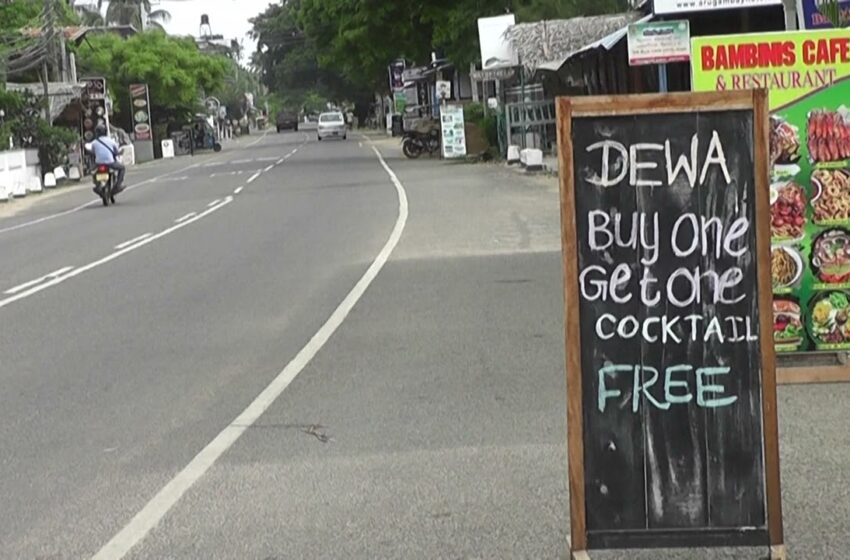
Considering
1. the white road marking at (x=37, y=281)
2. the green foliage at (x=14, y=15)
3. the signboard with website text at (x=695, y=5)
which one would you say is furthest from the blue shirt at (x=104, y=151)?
the green foliage at (x=14, y=15)

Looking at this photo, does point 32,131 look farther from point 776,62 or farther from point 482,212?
point 776,62

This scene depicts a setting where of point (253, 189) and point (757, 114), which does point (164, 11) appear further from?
point (757, 114)

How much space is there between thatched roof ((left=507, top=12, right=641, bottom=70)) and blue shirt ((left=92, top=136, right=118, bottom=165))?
8990 mm

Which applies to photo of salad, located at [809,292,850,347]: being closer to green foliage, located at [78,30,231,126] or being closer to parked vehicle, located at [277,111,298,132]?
green foliage, located at [78,30,231,126]

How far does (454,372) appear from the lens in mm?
8977

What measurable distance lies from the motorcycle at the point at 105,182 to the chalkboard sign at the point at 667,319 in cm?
2509

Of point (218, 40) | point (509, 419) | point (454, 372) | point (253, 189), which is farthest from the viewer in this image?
point (218, 40)

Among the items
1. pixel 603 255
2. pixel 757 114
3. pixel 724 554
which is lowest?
pixel 724 554

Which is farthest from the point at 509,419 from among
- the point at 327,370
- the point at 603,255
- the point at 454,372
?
the point at 603,255

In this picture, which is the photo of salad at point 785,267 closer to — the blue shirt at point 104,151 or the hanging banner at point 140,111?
the blue shirt at point 104,151

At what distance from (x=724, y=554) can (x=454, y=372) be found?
388 centimetres

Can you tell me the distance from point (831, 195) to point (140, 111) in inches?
2529

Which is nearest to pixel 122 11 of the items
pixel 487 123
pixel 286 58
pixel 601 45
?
pixel 286 58

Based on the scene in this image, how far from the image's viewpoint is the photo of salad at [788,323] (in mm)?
7977
